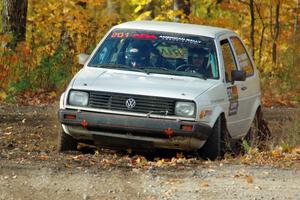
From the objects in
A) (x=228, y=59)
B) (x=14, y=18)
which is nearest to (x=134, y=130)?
(x=228, y=59)

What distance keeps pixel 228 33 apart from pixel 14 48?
722 centimetres

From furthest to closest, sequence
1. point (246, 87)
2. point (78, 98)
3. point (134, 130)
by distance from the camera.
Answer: point (246, 87) → point (78, 98) → point (134, 130)

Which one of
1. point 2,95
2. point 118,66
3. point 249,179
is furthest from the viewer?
point 2,95

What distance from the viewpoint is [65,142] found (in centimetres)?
1038

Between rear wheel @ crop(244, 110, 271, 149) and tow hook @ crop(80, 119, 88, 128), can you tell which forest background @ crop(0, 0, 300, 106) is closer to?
rear wheel @ crop(244, 110, 271, 149)

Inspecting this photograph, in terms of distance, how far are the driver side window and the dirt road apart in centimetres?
130

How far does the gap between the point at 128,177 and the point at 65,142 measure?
2.08 meters

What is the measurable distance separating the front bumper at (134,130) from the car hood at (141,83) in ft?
1.02

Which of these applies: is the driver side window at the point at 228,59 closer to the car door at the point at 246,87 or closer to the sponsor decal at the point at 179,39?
the car door at the point at 246,87

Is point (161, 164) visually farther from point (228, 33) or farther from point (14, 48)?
point (14, 48)

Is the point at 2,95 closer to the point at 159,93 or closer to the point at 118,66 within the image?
the point at 118,66

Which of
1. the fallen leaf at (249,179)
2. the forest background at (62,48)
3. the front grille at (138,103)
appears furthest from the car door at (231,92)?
the forest background at (62,48)

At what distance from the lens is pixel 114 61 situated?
11.1m

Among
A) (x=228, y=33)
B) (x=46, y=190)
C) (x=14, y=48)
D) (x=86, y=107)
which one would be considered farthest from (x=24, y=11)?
(x=46, y=190)
